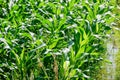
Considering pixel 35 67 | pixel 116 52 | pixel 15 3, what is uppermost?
pixel 15 3

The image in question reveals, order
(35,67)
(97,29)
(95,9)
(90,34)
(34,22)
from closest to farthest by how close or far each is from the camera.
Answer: (35,67) < (90,34) < (97,29) < (34,22) < (95,9)

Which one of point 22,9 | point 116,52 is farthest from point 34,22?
point 116,52

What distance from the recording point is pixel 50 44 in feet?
12.5

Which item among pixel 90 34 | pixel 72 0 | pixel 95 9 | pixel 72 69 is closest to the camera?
pixel 72 69

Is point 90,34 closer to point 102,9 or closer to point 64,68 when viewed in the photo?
point 64,68

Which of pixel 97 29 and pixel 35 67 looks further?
pixel 97 29

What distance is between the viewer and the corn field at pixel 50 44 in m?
3.44

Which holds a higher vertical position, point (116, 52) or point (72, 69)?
point (72, 69)

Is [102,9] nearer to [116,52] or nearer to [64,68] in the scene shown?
[116,52]

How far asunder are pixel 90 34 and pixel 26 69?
0.99 m

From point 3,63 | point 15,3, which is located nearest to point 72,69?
point 3,63

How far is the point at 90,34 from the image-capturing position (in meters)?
4.05

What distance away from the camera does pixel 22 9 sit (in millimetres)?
5285

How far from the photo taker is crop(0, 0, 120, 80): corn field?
3.44m
